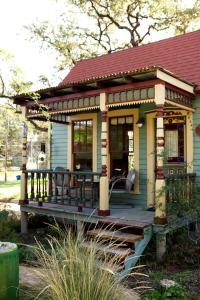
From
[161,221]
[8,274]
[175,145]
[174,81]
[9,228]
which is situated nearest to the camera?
[8,274]

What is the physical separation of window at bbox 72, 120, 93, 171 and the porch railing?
3.52m

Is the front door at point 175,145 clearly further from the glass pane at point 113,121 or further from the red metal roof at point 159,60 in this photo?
the glass pane at point 113,121

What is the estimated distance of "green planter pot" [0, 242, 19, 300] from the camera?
150 inches

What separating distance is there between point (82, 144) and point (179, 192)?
4.18 metres

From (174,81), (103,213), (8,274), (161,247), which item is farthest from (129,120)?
(8,274)

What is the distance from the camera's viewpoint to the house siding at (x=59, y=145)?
10.9 m

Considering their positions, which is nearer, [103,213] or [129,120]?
[103,213]

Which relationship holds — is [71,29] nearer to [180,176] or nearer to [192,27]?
[192,27]

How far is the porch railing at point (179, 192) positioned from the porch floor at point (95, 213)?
57 centimetres

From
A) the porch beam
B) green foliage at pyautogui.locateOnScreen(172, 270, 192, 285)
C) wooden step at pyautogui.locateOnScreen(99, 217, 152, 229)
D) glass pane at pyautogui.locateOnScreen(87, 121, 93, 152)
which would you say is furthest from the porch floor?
the porch beam

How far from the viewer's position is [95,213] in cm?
743

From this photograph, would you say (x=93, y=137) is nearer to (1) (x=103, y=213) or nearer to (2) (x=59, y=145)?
(2) (x=59, y=145)

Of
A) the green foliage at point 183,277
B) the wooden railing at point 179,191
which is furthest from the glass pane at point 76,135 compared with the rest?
the green foliage at point 183,277

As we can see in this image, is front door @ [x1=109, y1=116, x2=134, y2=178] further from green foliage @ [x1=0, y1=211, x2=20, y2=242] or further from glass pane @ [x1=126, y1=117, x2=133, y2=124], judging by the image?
green foliage @ [x1=0, y1=211, x2=20, y2=242]
